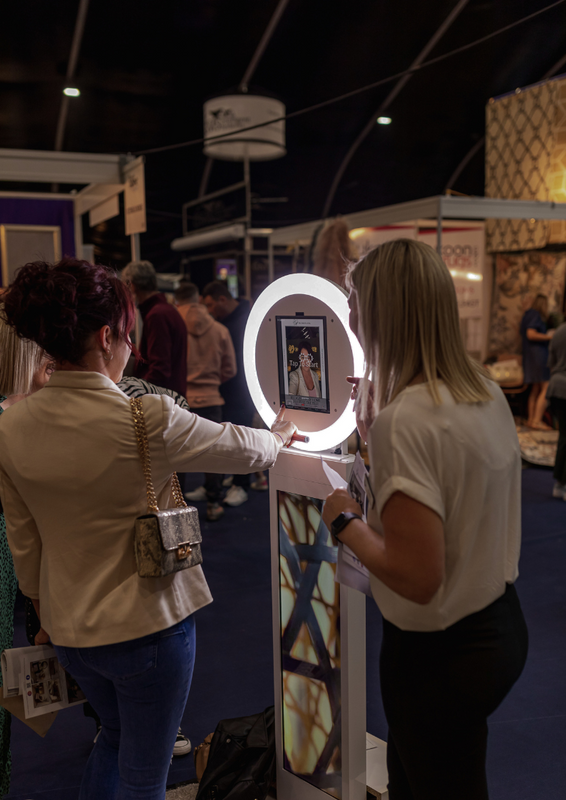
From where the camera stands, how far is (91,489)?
43.4 inches

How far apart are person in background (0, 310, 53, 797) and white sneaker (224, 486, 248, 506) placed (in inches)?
118

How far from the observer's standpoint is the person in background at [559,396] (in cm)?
469

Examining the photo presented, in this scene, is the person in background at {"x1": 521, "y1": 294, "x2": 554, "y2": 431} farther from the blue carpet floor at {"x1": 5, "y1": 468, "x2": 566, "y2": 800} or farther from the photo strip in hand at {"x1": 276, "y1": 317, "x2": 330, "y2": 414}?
the photo strip in hand at {"x1": 276, "y1": 317, "x2": 330, "y2": 414}

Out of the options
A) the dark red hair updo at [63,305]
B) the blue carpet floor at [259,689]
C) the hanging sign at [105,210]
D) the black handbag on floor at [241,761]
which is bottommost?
the blue carpet floor at [259,689]

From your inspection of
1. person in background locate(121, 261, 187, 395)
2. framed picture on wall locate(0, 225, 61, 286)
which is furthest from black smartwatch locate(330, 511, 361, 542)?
framed picture on wall locate(0, 225, 61, 286)

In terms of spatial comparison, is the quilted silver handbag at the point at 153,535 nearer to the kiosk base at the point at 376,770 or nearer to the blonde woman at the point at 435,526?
the blonde woman at the point at 435,526

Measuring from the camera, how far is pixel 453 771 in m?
1.04

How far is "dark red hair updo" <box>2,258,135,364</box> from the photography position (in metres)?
1.09

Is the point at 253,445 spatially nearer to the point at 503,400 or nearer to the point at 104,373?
the point at 104,373

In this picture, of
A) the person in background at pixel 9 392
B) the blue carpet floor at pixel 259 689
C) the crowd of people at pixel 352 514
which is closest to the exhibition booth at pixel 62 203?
the person in background at pixel 9 392

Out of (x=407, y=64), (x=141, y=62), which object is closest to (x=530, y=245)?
(x=407, y=64)

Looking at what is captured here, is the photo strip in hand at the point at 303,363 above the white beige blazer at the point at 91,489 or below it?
above

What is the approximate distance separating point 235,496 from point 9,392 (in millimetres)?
3178

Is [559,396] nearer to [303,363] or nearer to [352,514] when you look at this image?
[303,363]
